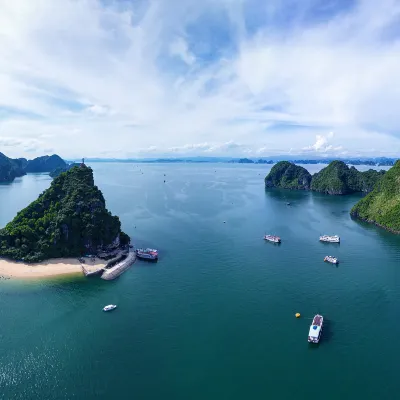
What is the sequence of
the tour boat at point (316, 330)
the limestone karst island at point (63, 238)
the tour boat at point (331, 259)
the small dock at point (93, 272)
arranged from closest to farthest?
1. the tour boat at point (316, 330)
2. the small dock at point (93, 272)
3. the limestone karst island at point (63, 238)
4. the tour boat at point (331, 259)

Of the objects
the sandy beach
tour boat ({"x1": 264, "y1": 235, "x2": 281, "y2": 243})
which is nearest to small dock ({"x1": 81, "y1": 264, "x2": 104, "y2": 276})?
the sandy beach

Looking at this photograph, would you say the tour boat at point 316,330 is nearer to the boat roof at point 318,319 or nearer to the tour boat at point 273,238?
the boat roof at point 318,319

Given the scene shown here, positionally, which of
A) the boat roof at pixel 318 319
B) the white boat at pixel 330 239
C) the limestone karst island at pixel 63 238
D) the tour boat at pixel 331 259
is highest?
the limestone karst island at pixel 63 238

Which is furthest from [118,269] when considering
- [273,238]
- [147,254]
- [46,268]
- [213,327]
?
[273,238]

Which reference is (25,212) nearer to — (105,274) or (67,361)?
(105,274)

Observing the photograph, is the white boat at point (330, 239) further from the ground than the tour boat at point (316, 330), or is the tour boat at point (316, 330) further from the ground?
the white boat at point (330, 239)

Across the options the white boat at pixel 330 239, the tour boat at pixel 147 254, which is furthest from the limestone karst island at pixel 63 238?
the white boat at pixel 330 239
